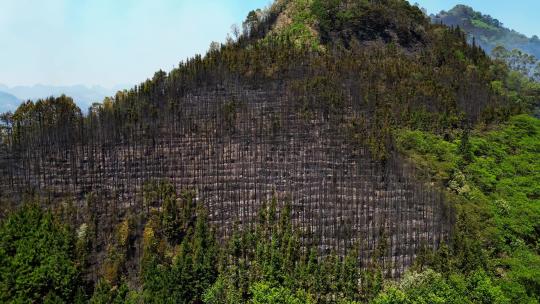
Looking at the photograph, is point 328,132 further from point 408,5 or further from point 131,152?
point 408,5

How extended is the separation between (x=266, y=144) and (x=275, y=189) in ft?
17.4

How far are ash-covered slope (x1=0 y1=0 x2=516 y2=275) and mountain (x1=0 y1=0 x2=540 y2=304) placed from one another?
176 millimetres

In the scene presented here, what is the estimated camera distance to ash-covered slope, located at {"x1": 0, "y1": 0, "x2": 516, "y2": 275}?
136ft

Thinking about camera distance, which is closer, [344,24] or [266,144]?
[266,144]

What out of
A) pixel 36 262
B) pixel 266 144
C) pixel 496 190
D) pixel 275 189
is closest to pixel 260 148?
pixel 266 144

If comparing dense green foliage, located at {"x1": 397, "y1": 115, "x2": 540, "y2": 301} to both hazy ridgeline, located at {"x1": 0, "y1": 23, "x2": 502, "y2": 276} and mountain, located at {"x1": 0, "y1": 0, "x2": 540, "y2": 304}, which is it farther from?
hazy ridgeline, located at {"x1": 0, "y1": 23, "x2": 502, "y2": 276}

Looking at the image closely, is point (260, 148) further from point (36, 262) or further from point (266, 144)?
point (36, 262)

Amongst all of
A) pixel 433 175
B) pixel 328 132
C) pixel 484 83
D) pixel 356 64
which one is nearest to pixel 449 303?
pixel 433 175

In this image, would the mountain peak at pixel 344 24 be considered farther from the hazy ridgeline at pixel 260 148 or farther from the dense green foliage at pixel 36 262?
the dense green foliage at pixel 36 262

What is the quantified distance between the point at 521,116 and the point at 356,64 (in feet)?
66.4

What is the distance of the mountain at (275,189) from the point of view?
3597cm

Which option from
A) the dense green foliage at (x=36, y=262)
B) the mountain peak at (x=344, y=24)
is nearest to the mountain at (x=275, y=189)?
the dense green foliage at (x=36, y=262)

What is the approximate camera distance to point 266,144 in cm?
4716

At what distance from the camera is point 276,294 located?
104ft
